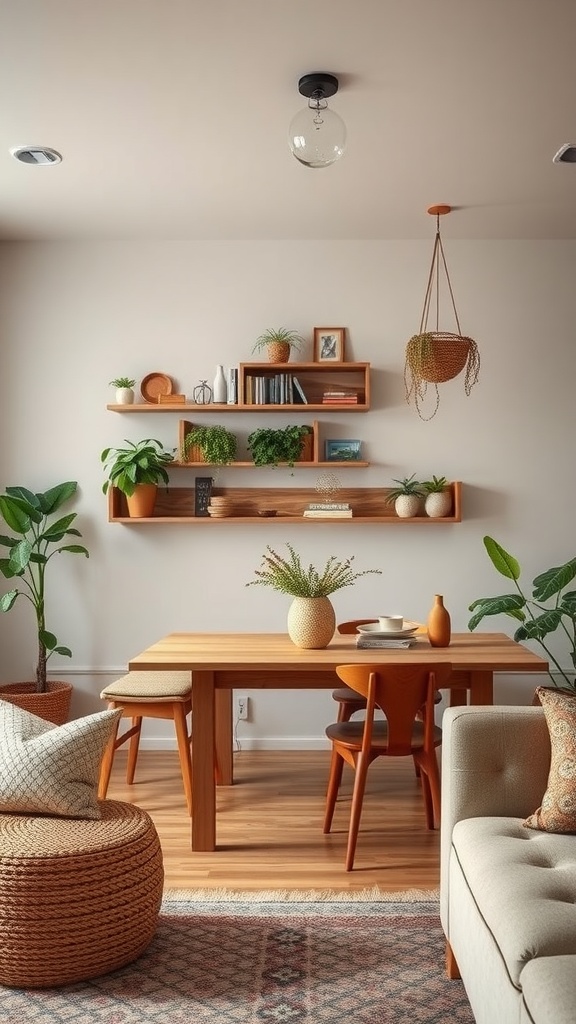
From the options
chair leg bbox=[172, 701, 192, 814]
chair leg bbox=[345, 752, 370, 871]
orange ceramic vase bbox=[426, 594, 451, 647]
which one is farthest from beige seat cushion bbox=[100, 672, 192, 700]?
orange ceramic vase bbox=[426, 594, 451, 647]

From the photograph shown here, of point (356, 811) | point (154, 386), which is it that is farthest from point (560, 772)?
point (154, 386)

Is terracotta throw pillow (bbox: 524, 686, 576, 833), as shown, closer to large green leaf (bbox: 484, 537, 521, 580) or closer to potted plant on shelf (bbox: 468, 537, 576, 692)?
potted plant on shelf (bbox: 468, 537, 576, 692)

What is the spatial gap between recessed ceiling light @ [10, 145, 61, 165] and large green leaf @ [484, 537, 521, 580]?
2.50 m

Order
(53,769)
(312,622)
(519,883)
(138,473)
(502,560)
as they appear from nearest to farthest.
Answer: (519,883) → (53,769) → (312,622) → (502,560) → (138,473)

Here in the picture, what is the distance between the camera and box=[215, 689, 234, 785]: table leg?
14.5 feet

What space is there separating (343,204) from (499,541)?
1.95m

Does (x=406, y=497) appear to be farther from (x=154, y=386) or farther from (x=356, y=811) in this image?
(x=356, y=811)

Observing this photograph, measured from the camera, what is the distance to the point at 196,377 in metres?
5.18

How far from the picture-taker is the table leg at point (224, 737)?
4410 mm

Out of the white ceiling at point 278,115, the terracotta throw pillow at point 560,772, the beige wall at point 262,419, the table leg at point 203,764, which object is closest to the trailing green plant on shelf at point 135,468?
the beige wall at point 262,419

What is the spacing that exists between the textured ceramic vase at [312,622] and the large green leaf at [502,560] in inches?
38.6

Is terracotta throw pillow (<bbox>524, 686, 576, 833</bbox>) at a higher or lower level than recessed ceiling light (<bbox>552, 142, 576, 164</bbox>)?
lower

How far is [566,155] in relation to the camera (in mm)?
3904

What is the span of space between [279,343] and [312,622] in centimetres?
182
